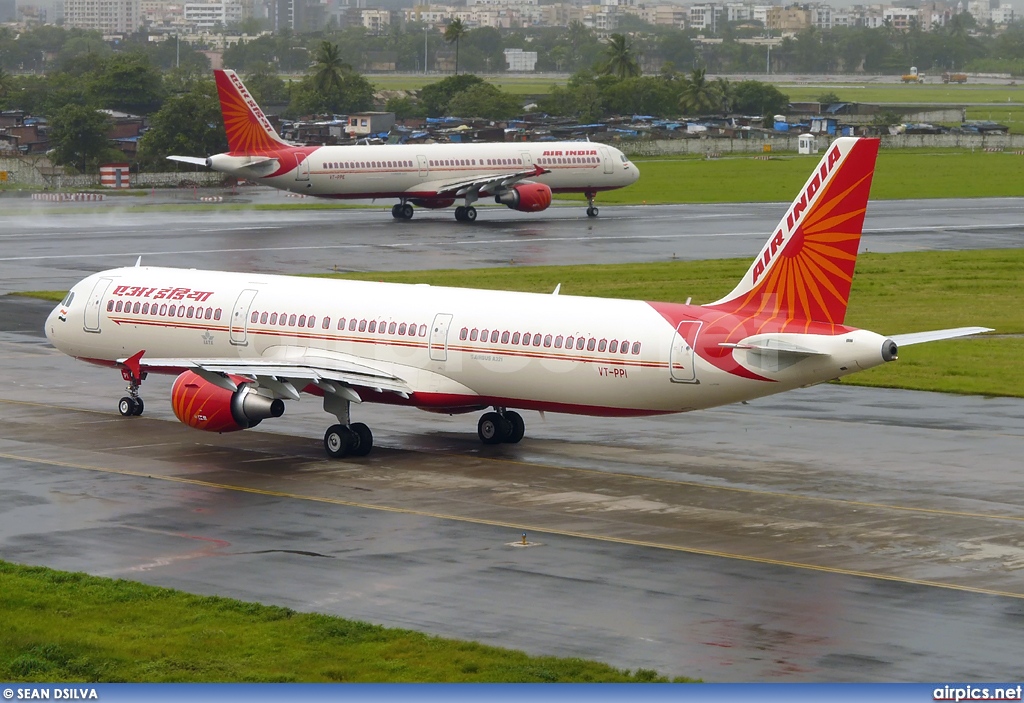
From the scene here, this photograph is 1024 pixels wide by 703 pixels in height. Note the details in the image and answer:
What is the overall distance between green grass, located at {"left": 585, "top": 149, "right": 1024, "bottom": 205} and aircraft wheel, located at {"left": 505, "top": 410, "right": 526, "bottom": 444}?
78.7m

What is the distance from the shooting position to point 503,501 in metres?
34.4

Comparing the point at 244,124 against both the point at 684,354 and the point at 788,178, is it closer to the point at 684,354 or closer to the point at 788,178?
the point at 788,178

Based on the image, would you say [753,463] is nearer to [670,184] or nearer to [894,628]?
[894,628]

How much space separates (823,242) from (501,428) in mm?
10095

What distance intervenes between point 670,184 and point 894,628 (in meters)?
115

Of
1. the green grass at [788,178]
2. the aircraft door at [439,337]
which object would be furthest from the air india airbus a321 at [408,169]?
the aircraft door at [439,337]

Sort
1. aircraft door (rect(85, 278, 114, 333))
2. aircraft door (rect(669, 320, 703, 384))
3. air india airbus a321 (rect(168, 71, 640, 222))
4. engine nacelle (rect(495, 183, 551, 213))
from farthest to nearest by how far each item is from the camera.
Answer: engine nacelle (rect(495, 183, 551, 213)) < air india airbus a321 (rect(168, 71, 640, 222)) < aircraft door (rect(85, 278, 114, 333)) < aircraft door (rect(669, 320, 703, 384))

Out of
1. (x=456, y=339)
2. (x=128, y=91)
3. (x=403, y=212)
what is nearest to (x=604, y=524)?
(x=456, y=339)

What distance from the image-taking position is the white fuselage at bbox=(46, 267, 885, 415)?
35.8m

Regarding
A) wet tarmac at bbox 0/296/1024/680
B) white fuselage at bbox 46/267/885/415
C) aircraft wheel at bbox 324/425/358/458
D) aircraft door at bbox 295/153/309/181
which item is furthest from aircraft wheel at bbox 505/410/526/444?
aircraft door at bbox 295/153/309/181

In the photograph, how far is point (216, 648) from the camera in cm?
2355

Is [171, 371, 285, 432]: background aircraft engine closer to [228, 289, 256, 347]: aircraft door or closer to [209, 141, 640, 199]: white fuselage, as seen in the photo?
[228, 289, 256, 347]: aircraft door

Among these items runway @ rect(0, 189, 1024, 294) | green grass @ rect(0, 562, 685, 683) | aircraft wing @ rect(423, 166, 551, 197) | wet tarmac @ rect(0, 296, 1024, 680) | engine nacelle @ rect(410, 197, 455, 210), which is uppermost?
aircraft wing @ rect(423, 166, 551, 197)

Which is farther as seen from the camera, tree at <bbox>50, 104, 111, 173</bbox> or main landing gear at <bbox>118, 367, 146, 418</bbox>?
tree at <bbox>50, 104, 111, 173</bbox>
